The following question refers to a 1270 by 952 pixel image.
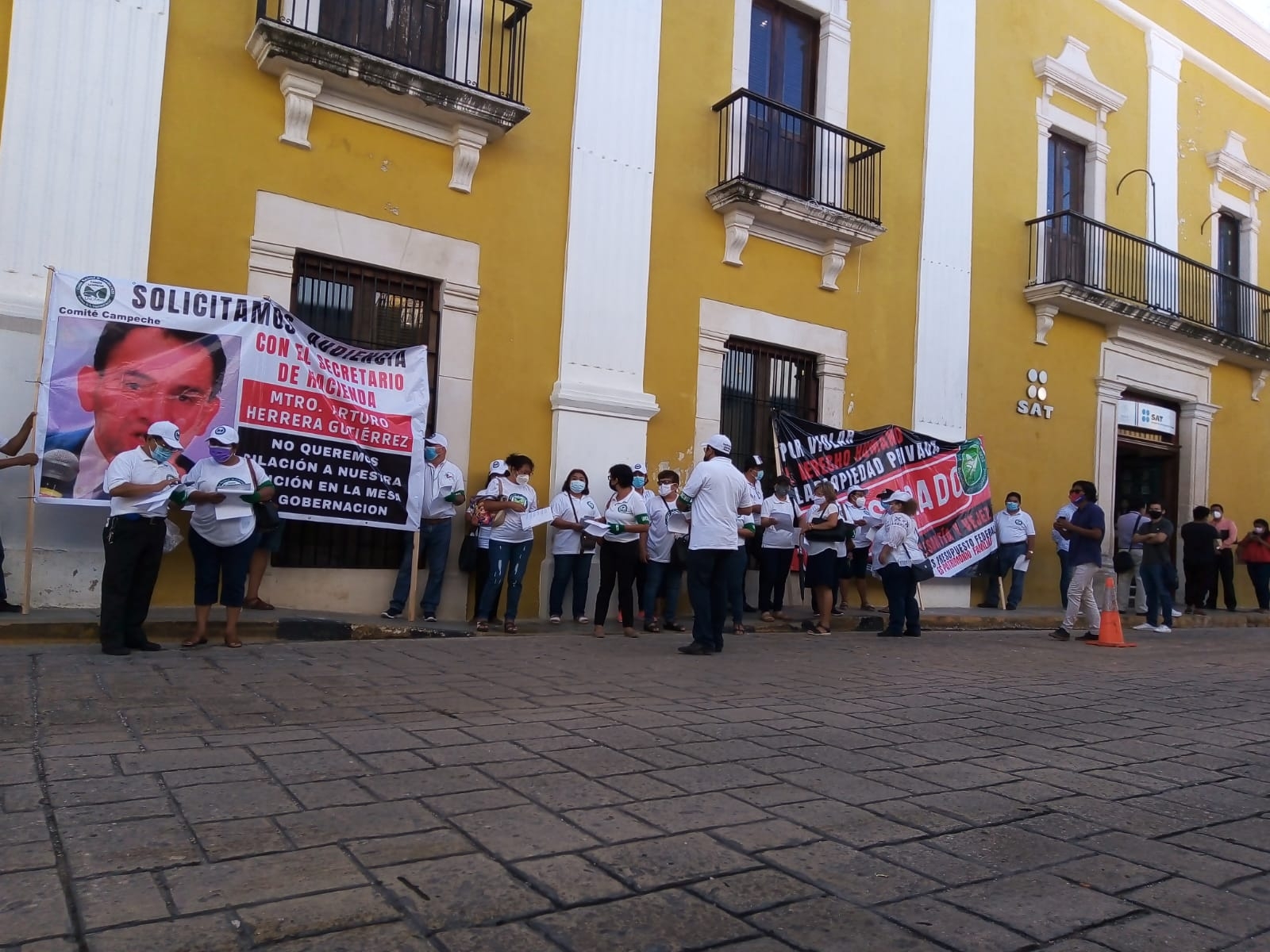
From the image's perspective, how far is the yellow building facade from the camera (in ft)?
26.9

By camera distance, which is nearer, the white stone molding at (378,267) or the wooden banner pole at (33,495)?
the wooden banner pole at (33,495)

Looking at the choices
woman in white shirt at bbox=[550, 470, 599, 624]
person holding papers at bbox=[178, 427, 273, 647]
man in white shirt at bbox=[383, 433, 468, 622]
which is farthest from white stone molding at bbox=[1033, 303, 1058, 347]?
person holding papers at bbox=[178, 427, 273, 647]

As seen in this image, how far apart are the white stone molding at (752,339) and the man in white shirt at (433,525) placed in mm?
3053

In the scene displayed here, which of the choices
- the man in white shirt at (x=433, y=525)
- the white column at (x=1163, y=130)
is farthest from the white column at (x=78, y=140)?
the white column at (x=1163, y=130)

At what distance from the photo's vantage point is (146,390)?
764 centimetres

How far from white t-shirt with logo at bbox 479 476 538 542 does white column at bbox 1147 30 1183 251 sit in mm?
12453

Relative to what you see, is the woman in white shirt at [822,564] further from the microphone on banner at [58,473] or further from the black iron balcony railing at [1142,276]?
the black iron balcony railing at [1142,276]

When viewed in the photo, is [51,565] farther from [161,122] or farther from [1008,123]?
[1008,123]

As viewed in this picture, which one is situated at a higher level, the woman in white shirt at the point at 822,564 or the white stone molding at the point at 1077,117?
the white stone molding at the point at 1077,117

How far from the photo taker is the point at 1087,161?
15742 mm

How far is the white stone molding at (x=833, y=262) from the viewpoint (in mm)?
12289

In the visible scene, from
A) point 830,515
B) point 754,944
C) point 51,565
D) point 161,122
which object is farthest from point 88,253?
point 754,944

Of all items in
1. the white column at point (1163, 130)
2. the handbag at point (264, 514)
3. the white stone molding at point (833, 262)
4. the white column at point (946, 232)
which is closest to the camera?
the handbag at point (264, 514)

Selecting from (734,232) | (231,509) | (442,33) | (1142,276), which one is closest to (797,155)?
(734,232)
